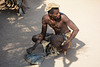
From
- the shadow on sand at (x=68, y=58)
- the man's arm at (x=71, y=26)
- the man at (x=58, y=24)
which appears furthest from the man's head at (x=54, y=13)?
the shadow on sand at (x=68, y=58)

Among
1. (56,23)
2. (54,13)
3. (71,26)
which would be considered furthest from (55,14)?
(71,26)

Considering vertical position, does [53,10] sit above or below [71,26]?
above

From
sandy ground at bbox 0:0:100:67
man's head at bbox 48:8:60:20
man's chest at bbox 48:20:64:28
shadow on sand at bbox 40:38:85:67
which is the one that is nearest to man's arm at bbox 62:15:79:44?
man's chest at bbox 48:20:64:28

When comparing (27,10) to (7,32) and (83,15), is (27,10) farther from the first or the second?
(83,15)

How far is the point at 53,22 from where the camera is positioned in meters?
2.86

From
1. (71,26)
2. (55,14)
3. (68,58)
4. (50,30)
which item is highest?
(55,14)

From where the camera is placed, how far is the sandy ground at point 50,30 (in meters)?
3.00

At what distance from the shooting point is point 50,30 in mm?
4270

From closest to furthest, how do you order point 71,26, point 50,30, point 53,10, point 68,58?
point 53,10
point 71,26
point 68,58
point 50,30

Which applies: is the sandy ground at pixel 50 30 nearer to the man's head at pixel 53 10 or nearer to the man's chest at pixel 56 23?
the man's chest at pixel 56 23

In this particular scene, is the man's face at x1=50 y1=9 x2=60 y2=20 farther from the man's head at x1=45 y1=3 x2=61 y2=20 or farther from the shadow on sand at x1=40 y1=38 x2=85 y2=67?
the shadow on sand at x1=40 y1=38 x2=85 y2=67

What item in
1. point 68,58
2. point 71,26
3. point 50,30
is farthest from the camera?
point 50,30

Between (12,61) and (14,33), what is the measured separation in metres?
1.24

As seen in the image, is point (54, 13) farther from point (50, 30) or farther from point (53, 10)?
point (50, 30)
